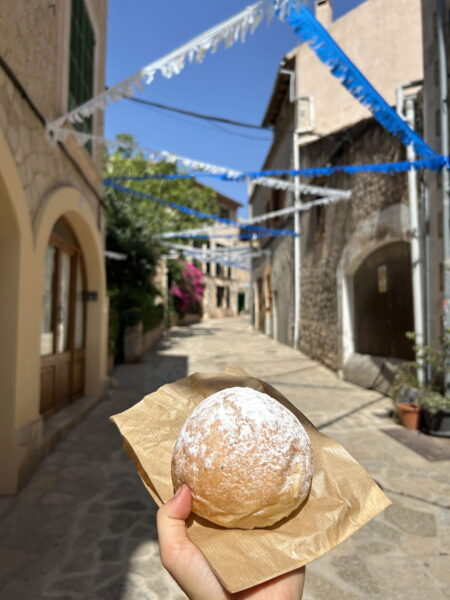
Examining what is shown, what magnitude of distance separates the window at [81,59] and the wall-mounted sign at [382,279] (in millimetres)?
5524

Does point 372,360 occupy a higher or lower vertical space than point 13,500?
higher

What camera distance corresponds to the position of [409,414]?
5113mm

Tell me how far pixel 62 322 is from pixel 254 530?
17.4ft

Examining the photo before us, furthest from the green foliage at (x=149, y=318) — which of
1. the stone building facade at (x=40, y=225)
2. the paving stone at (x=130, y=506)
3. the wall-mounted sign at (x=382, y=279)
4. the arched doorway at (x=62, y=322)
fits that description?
the paving stone at (x=130, y=506)

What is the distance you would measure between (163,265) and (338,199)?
44.2ft

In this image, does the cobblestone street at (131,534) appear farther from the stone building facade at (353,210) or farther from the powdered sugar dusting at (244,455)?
the stone building facade at (353,210)

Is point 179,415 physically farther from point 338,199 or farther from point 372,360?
point 338,199

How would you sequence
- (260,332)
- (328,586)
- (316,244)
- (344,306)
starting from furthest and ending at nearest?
1. (260,332)
2. (316,244)
3. (344,306)
4. (328,586)

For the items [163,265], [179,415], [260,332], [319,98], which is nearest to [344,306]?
[319,98]

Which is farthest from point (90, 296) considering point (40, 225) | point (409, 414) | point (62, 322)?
point (409, 414)

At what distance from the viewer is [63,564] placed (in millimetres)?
2422

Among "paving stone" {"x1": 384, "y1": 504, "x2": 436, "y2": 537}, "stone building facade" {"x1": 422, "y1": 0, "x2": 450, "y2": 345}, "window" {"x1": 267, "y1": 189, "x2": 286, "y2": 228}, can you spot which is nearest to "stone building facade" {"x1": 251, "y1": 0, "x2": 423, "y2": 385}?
"window" {"x1": 267, "y1": 189, "x2": 286, "y2": 228}

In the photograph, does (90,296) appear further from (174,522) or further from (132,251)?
(132,251)

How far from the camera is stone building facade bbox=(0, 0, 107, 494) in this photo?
329 cm
